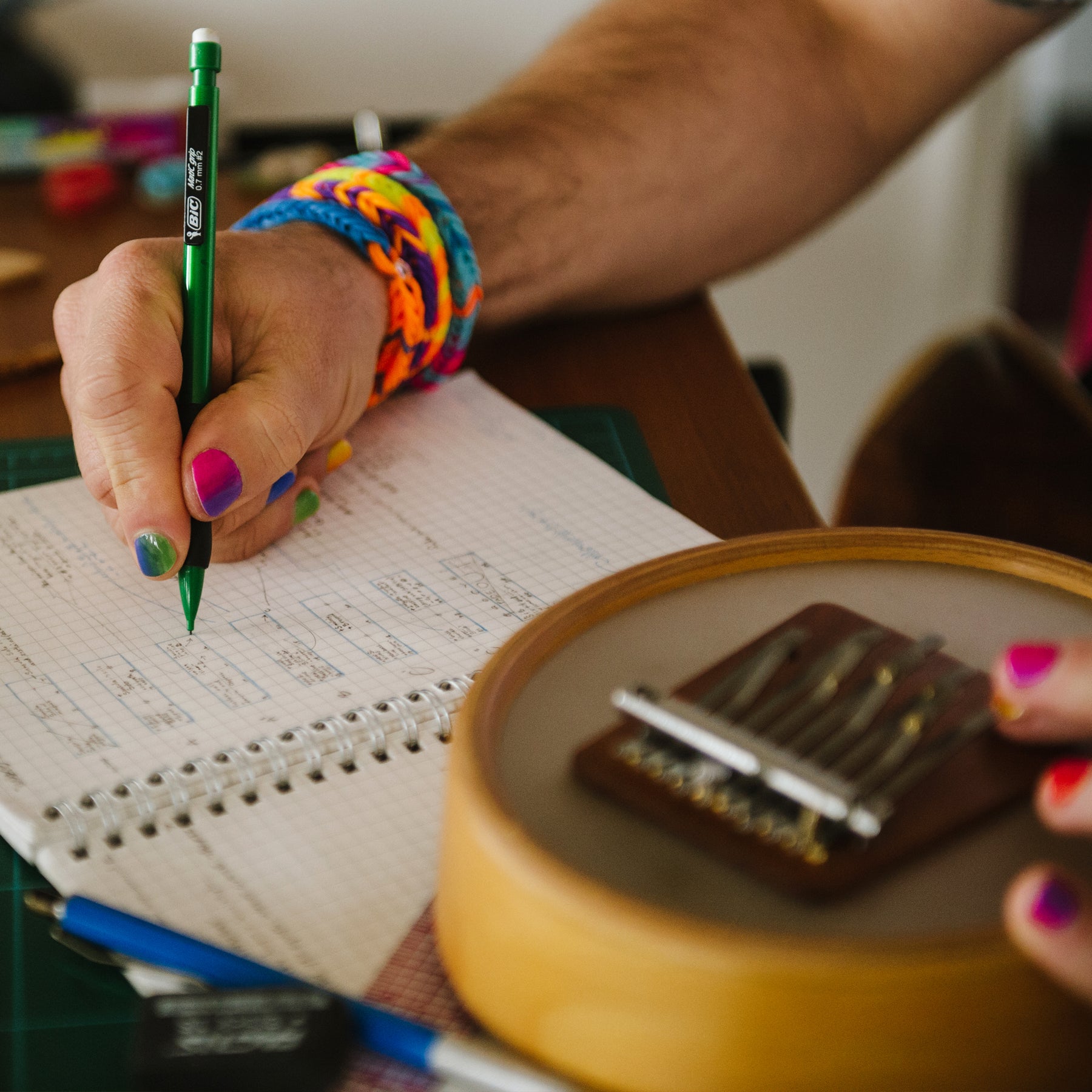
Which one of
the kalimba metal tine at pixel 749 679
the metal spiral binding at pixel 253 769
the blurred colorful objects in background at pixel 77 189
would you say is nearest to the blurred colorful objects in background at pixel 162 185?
the blurred colorful objects in background at pixel 77 189

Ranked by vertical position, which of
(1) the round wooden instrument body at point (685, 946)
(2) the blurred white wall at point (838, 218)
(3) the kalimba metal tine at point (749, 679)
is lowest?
(2) the blurred white wall at point (838, 218)

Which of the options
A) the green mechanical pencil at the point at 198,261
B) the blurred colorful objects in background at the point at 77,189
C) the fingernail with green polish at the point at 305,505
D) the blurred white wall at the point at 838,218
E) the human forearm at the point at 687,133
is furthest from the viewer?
the blurred white wall at the point at 838,218

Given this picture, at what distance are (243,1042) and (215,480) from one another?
30cm

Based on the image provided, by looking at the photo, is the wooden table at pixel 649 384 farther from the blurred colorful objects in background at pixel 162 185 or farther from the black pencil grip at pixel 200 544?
the black pencil grip at pixel 200 544

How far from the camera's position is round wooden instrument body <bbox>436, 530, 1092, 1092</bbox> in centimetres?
31

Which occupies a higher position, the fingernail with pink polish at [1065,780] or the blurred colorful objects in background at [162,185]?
the fingernail with pink polish at [1065,780]

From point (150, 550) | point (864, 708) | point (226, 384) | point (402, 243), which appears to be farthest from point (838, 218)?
point (864, 708)

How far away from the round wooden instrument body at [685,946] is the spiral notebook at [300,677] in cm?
7

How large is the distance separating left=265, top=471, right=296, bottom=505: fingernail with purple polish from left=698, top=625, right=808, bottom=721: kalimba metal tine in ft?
1.01

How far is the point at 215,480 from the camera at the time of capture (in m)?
0.59

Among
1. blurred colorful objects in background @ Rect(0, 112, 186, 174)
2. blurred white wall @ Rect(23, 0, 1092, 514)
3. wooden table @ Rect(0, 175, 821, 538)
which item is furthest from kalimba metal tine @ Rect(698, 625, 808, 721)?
blurred white wall @ Rect(23, 0, 1092, 514)

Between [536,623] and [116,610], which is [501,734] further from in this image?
[116,610]

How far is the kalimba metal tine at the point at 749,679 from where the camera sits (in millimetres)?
390

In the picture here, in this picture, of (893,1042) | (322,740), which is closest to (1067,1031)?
(893,1042)
